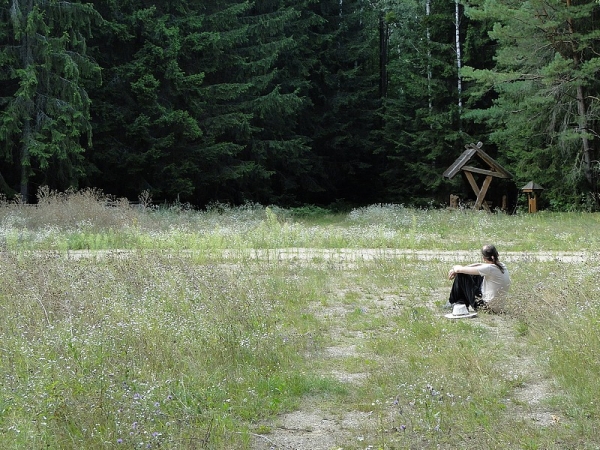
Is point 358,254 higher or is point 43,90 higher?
point 43,90

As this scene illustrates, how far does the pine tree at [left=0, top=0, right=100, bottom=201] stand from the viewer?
2312 cm

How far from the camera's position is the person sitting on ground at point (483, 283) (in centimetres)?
884

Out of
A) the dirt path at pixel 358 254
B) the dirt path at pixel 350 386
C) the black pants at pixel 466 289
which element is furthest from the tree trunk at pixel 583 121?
the black pants at pixel 466 289

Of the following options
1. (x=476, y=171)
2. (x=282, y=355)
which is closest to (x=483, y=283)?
(x=282, y=355)

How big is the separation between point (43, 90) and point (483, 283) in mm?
20011

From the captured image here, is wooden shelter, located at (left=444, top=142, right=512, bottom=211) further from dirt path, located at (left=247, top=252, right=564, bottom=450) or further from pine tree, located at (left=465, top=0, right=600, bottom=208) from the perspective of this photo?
dirt path, located at (left=247, top=252, right=564, bottom=450)

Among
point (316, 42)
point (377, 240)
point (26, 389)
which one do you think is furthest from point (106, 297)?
point (316, 42)

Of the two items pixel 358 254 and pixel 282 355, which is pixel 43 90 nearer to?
pixel 358 254

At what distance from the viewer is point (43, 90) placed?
971 inches

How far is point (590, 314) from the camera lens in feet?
23.3

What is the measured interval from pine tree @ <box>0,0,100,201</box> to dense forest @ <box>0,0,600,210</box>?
2.7 inches

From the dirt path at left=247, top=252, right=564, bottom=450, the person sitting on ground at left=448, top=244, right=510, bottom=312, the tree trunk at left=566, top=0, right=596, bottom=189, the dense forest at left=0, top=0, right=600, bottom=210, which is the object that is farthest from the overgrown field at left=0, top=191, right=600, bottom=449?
the dense forest at left=0, top=0, right=600, bottom=210

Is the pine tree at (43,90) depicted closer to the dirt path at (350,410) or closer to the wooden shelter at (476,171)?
the wooden shelter at (476,171)

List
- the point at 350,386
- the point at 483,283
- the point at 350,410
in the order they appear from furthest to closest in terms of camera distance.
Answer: the point at 483,283 → the point at 350,386 → the point at 350,410
